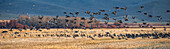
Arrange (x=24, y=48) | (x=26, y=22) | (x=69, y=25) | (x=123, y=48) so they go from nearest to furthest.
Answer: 1. (x=24, y=48)
2. (x=123, y=48)
3. (x=69, y=25)
4. (x=26, y=22)

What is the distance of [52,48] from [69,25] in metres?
78.5

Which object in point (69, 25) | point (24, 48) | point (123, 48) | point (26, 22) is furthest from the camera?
point (26, 22)

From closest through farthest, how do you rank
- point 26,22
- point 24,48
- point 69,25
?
1. point 24,48
2. point 69,25
3. point 26,22

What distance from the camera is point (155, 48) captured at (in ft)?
109

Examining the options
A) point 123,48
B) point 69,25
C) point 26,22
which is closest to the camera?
point 123,48

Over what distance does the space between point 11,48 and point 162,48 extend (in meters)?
20.3

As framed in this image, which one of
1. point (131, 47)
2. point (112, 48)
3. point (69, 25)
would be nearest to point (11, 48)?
point (112, 48)

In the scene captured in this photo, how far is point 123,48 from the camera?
108 feet

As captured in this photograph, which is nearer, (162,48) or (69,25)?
(162,48)

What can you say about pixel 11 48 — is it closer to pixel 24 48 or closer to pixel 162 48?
pixel 24 48

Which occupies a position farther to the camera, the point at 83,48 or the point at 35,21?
the point at 35,21

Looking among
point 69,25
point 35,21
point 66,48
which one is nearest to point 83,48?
point 66,48

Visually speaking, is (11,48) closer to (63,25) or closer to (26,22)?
(63,25)

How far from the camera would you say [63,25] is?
11069 centimetres
